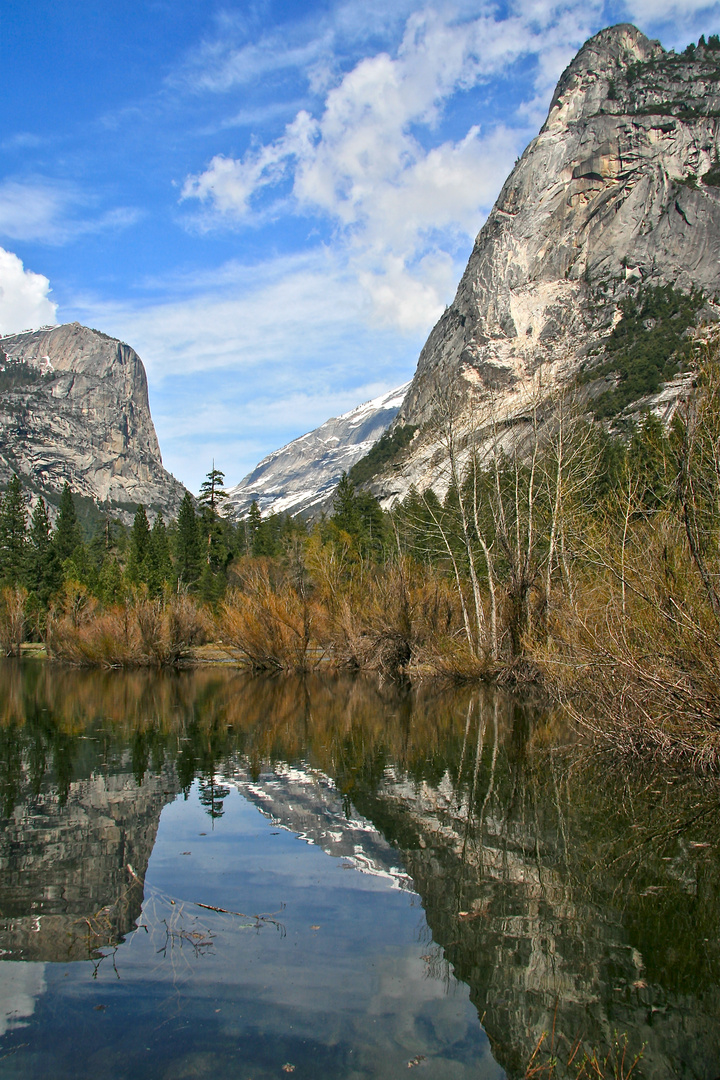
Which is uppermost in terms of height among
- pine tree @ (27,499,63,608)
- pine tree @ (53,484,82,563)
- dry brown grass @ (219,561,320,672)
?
pine tree @ (53,484,82,563)

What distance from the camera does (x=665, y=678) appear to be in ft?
32.4

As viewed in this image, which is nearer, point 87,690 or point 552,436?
point 552,436

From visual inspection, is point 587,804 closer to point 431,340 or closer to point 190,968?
point 190,968

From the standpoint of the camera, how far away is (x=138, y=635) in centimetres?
3906

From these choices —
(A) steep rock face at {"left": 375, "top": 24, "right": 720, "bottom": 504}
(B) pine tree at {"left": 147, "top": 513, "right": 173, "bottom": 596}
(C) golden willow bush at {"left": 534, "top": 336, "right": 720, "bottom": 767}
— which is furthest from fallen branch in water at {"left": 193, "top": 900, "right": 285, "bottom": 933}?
(A) steep rock face at {"left": 375, "top": 24, "right": 720, "bottom": 504}

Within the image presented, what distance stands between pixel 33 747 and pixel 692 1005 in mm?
→ 13663

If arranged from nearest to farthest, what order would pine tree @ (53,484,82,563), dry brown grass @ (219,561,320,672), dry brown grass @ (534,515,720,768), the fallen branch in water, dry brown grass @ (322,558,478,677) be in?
1. the fallen branch in water
2. dry brown grass @ (534,515,720,768)
3. dry brown grass @ (322,558,478,677)
4. dry brown grass @ (219,561,320,672)
5. pine tree @ (53,484,82,563)

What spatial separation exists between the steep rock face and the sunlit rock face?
350 feet

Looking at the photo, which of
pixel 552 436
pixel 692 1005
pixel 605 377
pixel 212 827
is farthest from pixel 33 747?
pixel 605 377

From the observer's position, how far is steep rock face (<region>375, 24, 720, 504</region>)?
125375 millimetres

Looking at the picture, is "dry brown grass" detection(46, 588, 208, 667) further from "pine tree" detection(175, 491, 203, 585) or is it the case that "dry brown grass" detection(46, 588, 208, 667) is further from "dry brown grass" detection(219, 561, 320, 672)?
"pine tree" detection(175, 491, 203, 585)

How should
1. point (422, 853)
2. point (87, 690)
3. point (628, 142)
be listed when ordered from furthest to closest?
1. point (628, 142)
2. point (87, 690)
3. point (422, 853)

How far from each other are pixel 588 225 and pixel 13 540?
109m

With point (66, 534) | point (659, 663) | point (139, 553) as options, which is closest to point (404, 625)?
point (659, 663)
